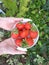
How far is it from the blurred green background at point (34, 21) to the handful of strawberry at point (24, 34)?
0.43 m

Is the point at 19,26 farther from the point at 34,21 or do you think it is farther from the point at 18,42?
the point at 34,21

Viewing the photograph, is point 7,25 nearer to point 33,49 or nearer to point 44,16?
point 33,49

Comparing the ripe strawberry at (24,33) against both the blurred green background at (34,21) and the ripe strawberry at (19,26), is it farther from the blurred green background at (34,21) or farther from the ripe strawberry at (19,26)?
the blurred green background at (34,21)

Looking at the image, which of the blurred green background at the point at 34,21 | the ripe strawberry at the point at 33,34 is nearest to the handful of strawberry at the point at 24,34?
the ripe strawberry at the point at 33,34

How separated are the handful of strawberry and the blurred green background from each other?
43 cm

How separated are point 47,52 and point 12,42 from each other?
0.57 metres

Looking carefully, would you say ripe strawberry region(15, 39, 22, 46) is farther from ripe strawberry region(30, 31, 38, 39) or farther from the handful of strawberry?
ripe strawberry region(30, 31, 38, 39)

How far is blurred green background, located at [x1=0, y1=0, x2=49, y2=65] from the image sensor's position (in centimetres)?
296

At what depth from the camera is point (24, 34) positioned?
2.51 m

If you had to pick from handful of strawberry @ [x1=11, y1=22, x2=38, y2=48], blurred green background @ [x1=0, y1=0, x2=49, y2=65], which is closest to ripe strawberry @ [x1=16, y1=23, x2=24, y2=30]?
handful of strawberry @ [x1=11, y1=22, x2=38, y2=48]

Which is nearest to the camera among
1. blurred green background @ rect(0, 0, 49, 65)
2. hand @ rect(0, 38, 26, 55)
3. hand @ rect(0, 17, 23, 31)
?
hand @ rect(0, 38, 26, 55)

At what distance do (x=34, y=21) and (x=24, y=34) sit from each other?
2.17 ft

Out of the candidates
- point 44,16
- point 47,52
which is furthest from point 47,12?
point 47,52

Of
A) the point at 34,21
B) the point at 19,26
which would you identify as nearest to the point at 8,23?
the point at 19,26
